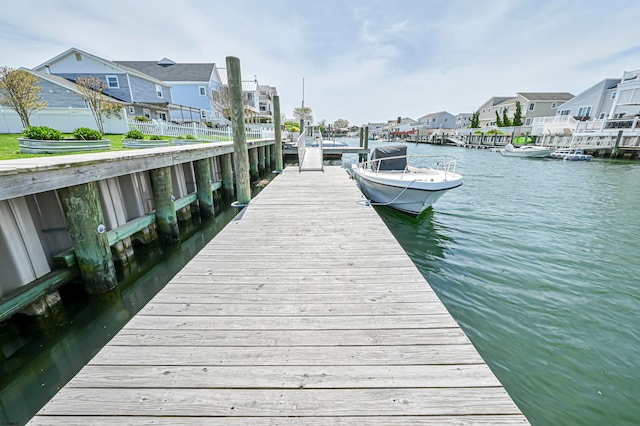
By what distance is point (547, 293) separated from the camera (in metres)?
4.76

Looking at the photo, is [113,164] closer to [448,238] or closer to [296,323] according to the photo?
[296,323]

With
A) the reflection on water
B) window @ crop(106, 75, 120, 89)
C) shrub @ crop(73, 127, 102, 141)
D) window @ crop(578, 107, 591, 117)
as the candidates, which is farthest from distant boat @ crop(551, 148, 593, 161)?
window @ crop(106, 75, 120, 89)

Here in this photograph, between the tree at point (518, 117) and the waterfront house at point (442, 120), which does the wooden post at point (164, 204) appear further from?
the waterfront house at point (442, 120)

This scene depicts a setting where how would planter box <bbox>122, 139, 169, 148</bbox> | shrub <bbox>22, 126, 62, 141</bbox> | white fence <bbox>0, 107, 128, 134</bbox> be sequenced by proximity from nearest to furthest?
shrub <bbox>22, 126, 62, 141</bbox>, planter box <bbox>122, 139, 169, 148</bbox>, white fence <bbox>0, 107, 128, 134</bbox>

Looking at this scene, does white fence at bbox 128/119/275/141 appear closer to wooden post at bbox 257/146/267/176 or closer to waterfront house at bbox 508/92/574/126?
wooden post at bbox 257/146/267/176

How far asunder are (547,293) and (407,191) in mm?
4427

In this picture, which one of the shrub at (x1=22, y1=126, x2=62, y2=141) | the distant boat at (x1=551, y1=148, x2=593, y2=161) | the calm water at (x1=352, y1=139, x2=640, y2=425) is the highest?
the shrub at (x1=22, y1=126, x2=62, y2=141)

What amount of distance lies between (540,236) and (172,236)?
1006 cm

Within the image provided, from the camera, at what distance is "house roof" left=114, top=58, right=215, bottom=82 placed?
2847 centimetres

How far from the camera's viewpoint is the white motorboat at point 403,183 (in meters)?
7.94

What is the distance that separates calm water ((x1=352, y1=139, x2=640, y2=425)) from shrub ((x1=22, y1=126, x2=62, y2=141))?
10.1 meters

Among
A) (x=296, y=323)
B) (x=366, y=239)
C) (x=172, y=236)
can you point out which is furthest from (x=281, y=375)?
(x=172, y=236)

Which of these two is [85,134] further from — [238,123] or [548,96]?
[548,96]

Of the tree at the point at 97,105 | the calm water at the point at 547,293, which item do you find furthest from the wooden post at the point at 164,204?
the tree at the point at 97,105
